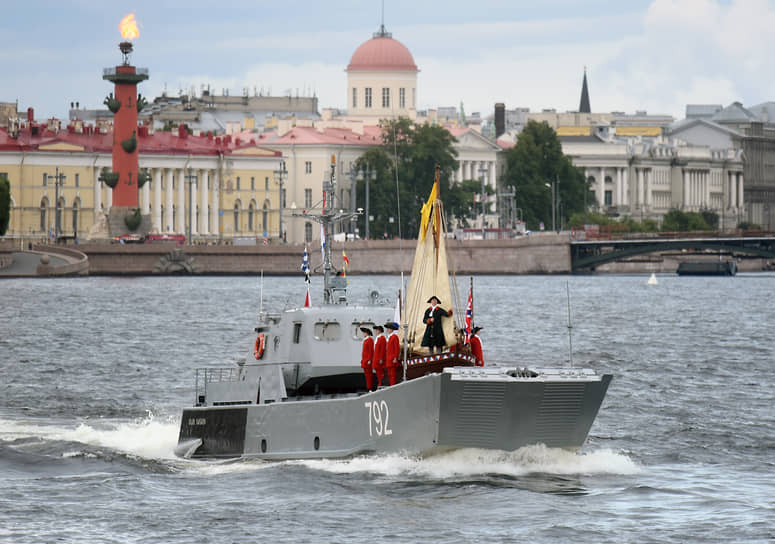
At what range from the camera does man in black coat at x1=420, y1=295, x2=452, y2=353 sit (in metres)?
24.8

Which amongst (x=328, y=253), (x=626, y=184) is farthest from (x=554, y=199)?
(x=328, y=253)

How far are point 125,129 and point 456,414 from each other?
303ft

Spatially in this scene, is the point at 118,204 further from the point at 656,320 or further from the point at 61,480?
the point at 61,480

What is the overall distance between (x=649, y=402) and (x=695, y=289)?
6596 cm

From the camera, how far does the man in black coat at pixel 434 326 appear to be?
2475cm

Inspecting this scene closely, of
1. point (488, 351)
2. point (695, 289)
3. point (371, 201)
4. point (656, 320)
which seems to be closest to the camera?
point (488, 351)

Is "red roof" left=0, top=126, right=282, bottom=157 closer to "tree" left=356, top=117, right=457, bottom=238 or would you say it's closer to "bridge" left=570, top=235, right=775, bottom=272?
"tree" left=356, top=117, right=457, bottom=238

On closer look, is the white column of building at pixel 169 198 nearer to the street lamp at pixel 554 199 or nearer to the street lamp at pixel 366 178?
the street lamp at pixel 366 178

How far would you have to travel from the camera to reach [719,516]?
2312 centimetres

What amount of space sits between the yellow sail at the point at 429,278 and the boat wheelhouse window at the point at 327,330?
1825 mm

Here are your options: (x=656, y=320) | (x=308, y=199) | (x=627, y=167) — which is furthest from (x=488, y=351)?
(x=627, y=167)

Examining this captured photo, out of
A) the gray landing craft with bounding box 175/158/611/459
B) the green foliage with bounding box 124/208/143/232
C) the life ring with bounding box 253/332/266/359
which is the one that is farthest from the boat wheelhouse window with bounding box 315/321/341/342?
the green foliage with bounding box 124/208/143/232

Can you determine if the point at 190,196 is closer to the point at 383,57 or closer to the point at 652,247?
the point at 652,247

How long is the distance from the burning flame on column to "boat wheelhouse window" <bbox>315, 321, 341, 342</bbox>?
3570 inches
